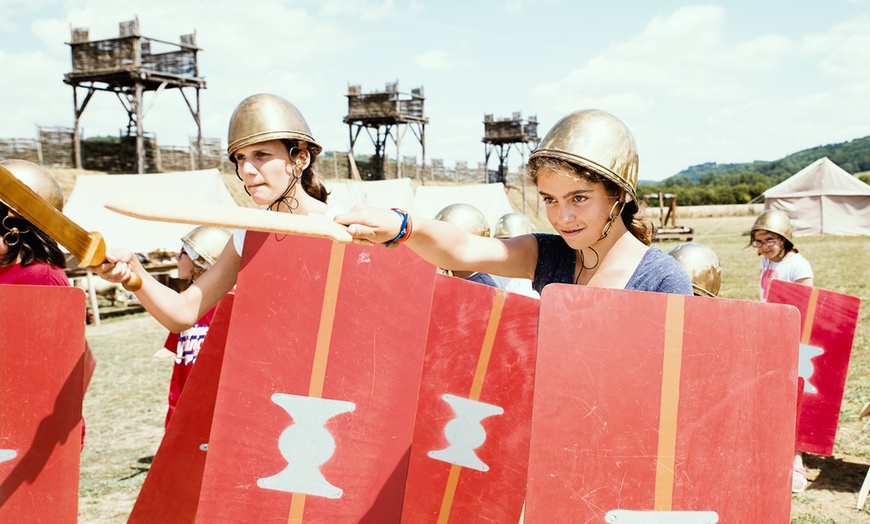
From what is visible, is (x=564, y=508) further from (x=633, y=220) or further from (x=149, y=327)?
(x=149, y=327)

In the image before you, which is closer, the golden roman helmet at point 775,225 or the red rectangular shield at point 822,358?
the red rectangular shield at point 822,358

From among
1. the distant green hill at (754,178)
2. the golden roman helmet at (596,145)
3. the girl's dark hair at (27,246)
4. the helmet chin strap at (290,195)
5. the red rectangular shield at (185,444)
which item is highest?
the distant green hill at (754,178)

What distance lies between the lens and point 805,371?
4391 mm

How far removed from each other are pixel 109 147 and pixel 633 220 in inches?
1014

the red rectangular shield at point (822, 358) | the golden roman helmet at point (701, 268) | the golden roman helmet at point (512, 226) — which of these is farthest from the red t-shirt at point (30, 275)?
the golden roman helmet at point (512, 226)

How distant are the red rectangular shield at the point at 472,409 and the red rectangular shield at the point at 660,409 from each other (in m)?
0.94

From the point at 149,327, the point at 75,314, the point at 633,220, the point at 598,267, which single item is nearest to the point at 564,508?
the point at 598,267

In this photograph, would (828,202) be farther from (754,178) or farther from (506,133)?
(754,178)

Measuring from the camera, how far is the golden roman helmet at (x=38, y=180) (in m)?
2.99

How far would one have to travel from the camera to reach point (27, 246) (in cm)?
283

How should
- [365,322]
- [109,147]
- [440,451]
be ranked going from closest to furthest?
[365,322] < [440,451] < [109,147]

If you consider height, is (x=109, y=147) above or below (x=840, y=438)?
above

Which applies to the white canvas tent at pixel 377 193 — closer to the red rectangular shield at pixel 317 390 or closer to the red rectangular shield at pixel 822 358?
the red rectangular shield at pixel 822 358

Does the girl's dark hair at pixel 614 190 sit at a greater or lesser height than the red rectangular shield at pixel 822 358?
greater
